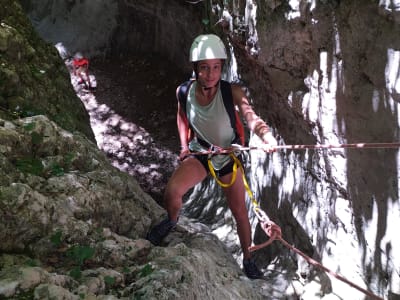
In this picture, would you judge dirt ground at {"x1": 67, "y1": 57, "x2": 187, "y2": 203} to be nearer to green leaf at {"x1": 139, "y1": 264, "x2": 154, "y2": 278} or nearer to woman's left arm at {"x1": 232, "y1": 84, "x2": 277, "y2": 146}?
woman's left arm at {"x1": 232, "y1": 84, "x2": 277, "y2": 146}

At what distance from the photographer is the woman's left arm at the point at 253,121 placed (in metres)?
2.90

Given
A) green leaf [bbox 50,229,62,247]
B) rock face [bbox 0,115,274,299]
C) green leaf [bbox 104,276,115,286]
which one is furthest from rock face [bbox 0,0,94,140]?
green leaf [bbox 104,276,115,286]

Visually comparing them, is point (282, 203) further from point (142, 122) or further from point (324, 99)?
point (142, 122)

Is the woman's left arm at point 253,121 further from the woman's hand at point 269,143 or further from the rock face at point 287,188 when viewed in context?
the rock face at point 287,188

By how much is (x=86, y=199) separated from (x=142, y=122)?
635 cm

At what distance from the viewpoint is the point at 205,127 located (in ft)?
11.0

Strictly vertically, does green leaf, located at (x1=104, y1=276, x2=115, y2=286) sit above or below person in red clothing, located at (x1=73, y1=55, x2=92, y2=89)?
below

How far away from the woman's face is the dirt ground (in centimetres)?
433

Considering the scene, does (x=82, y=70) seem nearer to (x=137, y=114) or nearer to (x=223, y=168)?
(x=137, y=114)

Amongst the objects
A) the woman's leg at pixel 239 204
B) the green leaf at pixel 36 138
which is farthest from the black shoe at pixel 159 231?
the green leaf at pixel 36 138

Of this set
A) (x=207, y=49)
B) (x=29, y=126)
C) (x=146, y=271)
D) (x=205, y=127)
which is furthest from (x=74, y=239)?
(x=207, y=49)

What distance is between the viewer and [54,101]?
475cm

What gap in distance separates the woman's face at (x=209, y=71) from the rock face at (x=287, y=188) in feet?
3.09

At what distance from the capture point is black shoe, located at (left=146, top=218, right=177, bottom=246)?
3.57 meters
